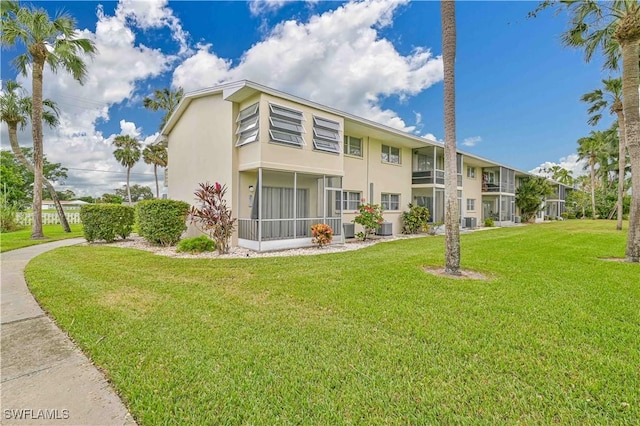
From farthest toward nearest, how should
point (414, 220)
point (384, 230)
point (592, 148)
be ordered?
point (592, 148)
point (414, 220)
point (384, 230)

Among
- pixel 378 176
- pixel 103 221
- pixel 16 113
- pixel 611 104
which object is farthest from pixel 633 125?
pixel 16 113

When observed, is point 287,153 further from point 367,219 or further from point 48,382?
point 48,382

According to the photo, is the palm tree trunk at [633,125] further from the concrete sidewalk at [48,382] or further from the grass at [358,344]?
the concrete sidewalk at [48,382]

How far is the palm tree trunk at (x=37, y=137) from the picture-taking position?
556 inches

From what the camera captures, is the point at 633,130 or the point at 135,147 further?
the point at 135,147

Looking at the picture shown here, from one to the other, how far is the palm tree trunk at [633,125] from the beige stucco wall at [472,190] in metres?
14.8

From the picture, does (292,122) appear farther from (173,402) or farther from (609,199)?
Answer: (609,199)

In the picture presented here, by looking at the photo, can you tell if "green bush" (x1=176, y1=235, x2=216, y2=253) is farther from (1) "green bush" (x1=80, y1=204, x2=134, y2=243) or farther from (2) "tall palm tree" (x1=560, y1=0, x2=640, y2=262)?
(2) "tall palm tree" (x1=560, y1=0, x2=640, y2=262)

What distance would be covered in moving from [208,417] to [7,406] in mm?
1814

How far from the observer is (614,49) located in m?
10.8

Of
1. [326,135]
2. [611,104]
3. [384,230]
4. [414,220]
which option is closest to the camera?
[326,135]

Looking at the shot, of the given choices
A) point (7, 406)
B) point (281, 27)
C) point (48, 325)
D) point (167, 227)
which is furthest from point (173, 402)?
point (281, 27)

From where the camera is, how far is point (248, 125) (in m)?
11.5

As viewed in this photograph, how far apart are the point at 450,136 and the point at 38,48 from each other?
742 inches
